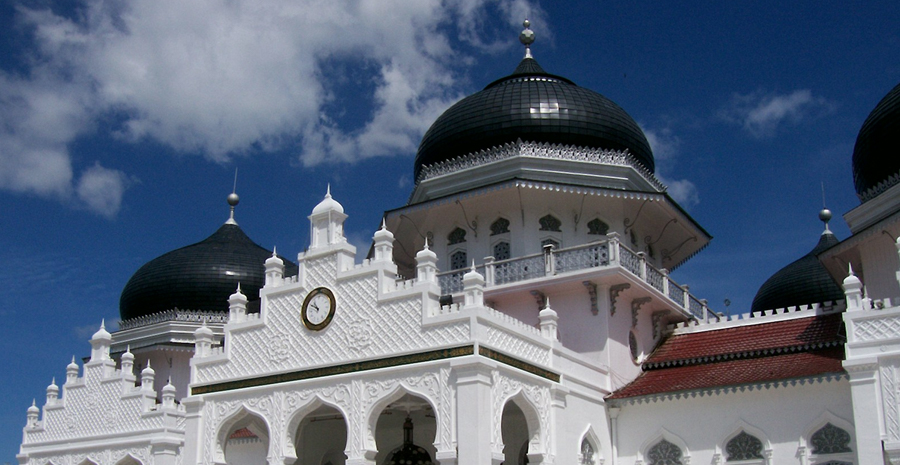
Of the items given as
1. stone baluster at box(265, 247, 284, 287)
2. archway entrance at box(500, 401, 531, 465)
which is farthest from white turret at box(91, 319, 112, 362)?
archway entrance at box(500, 401, 531, 465)

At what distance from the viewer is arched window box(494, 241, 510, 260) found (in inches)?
770

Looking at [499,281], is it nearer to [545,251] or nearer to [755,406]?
[545,251]

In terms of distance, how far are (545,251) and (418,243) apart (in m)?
4.22

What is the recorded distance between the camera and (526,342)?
15.0 metres

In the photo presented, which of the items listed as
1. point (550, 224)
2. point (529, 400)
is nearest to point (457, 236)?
point (550, 224)

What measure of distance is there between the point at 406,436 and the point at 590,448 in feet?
10.9

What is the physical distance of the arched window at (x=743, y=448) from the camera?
609 inches

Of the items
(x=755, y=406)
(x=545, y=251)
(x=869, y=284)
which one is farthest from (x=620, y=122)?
(x=755, y=406)

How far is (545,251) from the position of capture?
1797cm

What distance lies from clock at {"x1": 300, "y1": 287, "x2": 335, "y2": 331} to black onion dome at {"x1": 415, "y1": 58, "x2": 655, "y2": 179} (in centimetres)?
631

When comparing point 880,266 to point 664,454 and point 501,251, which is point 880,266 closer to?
point 664,454

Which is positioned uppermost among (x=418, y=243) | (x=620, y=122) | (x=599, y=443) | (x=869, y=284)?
(x=620, y=122)

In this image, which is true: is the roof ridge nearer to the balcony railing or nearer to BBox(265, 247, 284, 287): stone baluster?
the balcony railing

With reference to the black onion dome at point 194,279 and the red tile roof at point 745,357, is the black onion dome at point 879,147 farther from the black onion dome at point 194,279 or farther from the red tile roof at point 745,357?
the black onion dome at point 194,279
